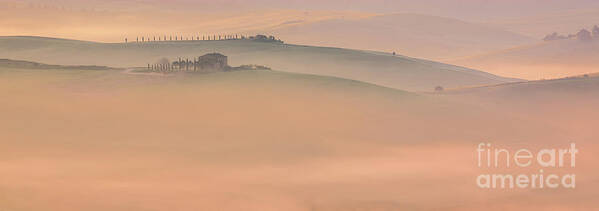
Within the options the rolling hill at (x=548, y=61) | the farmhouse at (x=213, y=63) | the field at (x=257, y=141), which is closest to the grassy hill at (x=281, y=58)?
the field at (x=257, y=141)

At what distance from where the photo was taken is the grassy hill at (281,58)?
109688mm

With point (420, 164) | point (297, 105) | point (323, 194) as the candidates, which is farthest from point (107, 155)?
point (297, 105)

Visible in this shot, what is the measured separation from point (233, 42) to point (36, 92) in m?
66.8

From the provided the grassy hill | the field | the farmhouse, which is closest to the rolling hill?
the grassy hill

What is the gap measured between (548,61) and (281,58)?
85226 mm

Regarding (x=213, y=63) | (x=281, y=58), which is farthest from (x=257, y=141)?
Result: (x=281, y=58)

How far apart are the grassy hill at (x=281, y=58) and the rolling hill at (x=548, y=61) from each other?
43.3 meters

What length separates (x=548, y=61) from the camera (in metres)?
181

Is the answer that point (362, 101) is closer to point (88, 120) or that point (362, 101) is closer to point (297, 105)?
point (297, 105)

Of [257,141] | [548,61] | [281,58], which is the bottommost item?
[257,141]

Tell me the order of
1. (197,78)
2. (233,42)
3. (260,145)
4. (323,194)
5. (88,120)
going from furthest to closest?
(233,42)
(197,78)
(88,120)
(260,145)
(323,194)

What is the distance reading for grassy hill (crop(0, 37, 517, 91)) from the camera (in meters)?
110

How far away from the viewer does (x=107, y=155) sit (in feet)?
132

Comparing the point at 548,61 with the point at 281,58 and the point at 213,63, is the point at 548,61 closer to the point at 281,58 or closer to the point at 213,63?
the point at 281,58
